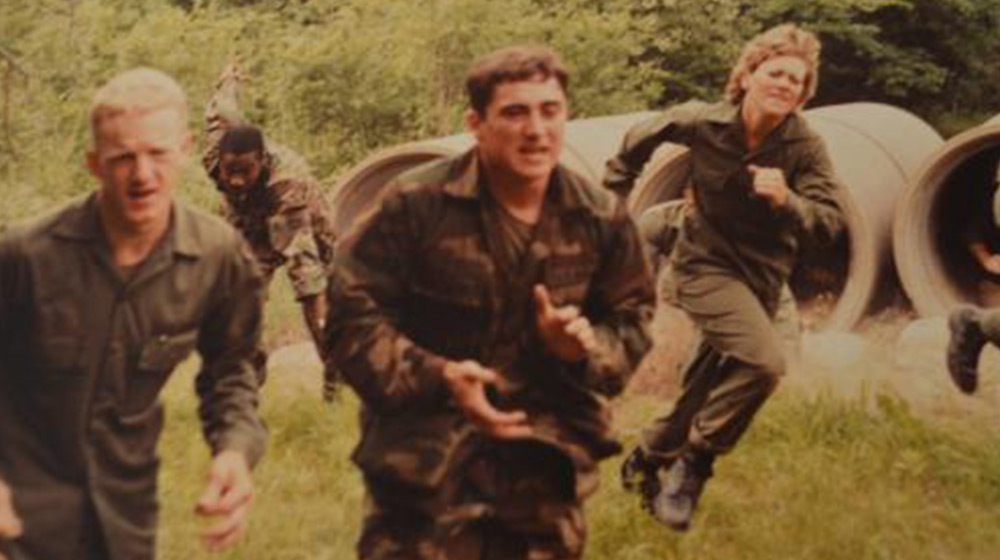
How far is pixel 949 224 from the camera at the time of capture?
9.50 metres

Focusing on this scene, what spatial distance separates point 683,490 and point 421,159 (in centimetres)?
451

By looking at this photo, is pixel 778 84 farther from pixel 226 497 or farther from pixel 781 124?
pixel 226 497

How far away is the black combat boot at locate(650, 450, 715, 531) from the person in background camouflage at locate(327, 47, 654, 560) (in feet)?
6.32

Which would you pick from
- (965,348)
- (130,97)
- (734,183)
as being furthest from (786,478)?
(130,97)

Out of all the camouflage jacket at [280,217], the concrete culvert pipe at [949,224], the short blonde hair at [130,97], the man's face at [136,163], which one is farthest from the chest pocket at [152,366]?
the concrete culvert pipe at [949,224]

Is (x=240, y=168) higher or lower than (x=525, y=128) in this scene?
lower

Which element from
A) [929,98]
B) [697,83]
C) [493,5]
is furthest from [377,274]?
[929,98]

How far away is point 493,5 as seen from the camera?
12.8 m

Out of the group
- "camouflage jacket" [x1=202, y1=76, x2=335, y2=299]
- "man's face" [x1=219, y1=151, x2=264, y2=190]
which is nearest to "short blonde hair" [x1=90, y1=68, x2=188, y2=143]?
"man's face" [x1=219, y1=151, x2=264, y2=190]

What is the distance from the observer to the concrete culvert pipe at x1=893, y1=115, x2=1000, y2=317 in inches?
333

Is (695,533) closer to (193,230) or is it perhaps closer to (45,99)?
(193,230)

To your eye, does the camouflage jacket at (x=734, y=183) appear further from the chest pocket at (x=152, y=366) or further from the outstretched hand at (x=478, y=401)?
the chest pocket at (x=152, y=366)

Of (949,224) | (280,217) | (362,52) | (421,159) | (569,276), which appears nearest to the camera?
(569,276)

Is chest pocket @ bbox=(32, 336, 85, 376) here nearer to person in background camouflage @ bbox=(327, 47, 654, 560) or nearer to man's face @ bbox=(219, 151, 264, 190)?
person in background camouflage @ bbox=(327, 47, 654, 560)
